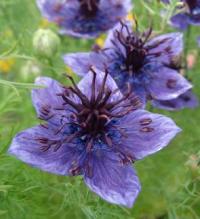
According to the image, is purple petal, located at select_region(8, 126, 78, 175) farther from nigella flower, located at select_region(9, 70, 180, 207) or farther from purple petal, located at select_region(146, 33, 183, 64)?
purple petal, located at select_region(146, 33, 183, 64)

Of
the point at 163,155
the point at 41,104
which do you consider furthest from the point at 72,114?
the point at 163,155

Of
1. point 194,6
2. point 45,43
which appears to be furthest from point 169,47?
point 45,43

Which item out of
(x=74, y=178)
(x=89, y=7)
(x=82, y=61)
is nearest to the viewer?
(x=74, y=178)

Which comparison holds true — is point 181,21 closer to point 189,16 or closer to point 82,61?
point 189,16

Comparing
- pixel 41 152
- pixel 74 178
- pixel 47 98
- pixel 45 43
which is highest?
pixel 45 43

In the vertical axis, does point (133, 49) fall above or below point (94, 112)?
above

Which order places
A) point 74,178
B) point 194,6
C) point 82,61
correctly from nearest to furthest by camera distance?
point 74,178 → point 82,61 → point 194,6

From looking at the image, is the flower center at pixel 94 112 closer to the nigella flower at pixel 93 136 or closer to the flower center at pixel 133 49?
the nigella flower at pixel 93 136
